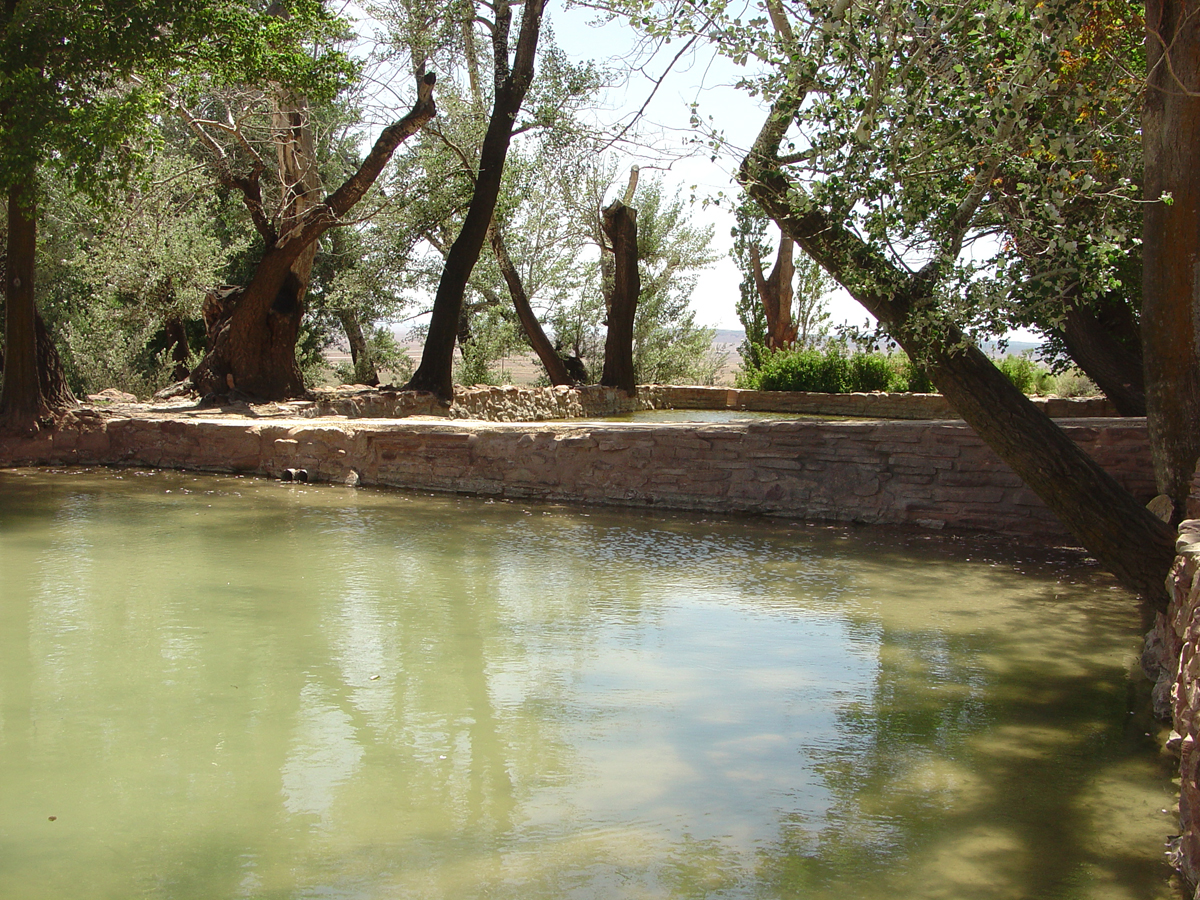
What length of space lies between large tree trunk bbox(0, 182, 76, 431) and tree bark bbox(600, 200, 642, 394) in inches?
320

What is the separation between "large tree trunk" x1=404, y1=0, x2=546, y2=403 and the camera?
513 inches

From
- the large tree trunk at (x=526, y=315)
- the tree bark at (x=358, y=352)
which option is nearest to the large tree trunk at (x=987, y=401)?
the large tree trunk at (x=526, y=315)

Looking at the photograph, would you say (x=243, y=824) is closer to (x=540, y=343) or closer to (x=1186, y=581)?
(x=1186, y=581)

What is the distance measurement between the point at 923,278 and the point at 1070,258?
78 cm

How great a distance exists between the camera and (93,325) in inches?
591

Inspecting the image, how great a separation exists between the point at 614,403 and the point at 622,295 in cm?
175

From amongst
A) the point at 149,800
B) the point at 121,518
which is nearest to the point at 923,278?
the point at 149,800

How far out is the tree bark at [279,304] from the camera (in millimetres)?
12180

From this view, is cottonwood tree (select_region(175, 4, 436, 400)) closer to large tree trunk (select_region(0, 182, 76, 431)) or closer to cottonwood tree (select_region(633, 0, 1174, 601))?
large tree trunk (select_region(0, 182, 76, 431))

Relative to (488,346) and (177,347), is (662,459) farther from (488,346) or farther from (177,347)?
(177,347)

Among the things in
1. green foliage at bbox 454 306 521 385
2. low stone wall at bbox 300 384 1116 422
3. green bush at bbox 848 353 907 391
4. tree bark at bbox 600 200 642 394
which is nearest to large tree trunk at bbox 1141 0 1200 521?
low stone wall at bbox 300 384 1116 422

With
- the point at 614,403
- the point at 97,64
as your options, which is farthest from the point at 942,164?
the point at 614,403

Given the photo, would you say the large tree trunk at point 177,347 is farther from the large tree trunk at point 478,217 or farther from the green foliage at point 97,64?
the green foliage at point 97,64

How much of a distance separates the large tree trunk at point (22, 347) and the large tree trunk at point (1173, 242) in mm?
9547
